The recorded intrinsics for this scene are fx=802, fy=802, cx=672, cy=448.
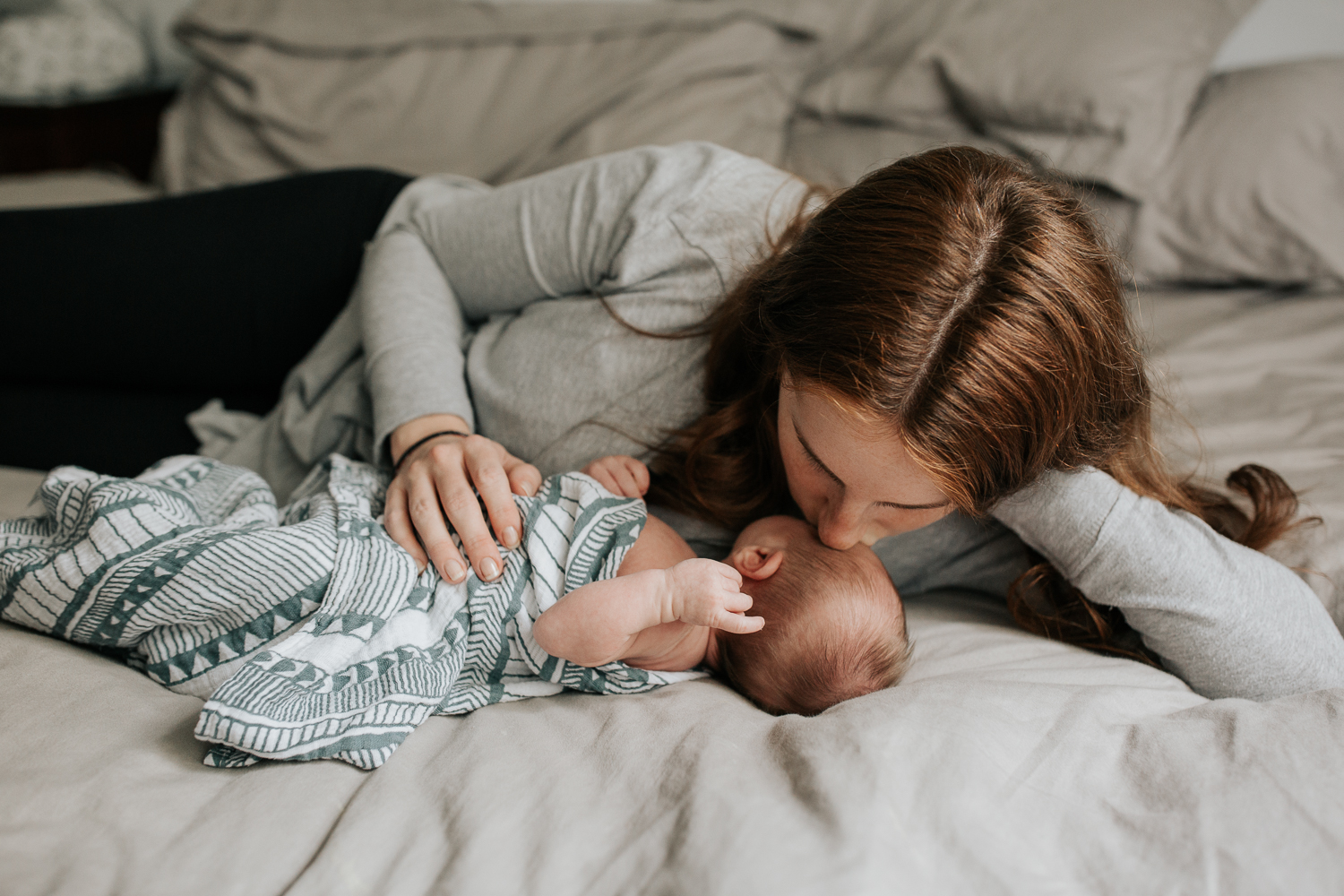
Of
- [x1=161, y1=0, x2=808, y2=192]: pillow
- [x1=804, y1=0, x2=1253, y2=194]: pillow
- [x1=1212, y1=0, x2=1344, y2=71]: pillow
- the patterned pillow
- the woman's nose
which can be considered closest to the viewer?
the woman's nose

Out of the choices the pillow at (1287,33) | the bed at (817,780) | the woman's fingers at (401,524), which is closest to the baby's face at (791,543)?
the bed at (817,780)

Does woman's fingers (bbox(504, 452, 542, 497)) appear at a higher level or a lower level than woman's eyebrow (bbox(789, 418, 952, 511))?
lower

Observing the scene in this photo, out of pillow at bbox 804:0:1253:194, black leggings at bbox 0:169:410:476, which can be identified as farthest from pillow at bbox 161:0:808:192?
black leggings at bbox 0:169:410:476

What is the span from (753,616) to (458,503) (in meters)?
0.34

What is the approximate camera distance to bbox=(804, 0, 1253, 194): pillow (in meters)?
1.36

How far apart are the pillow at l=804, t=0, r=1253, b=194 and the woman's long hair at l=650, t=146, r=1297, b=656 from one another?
702 mm

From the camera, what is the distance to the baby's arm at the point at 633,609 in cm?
75

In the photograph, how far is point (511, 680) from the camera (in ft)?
2.77

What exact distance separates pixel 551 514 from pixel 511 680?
0.18 meters

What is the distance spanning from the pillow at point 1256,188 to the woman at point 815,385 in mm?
622

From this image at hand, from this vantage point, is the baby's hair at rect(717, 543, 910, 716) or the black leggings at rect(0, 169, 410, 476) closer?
the baby's hair at rect(717, 543, 910, 716)

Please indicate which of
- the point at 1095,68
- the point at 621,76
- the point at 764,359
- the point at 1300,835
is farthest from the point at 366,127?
the point at 1300,835

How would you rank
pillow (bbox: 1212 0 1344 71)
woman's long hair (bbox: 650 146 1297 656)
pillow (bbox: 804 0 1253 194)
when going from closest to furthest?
woman's long hair (bbox: 650 146 1297 656), pillow (bbox: 804 0 1253 194), pillow (bbox: 1212 0 1344 71)

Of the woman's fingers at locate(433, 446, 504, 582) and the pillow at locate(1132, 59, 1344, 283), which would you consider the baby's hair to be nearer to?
the woman's fingers at locate(433, 446, 504, 582)
